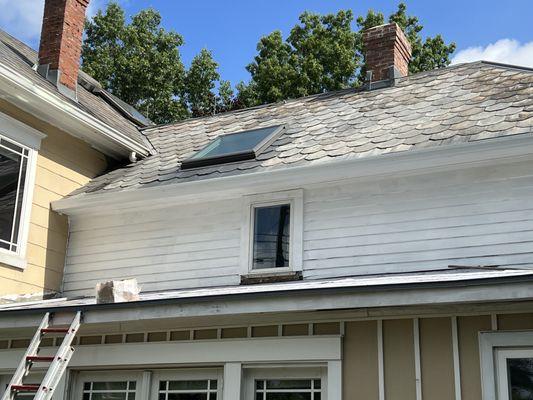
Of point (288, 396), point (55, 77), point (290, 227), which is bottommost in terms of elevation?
point (288, 396)

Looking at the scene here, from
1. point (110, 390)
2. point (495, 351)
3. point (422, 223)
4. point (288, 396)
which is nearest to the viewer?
point (495, 351)

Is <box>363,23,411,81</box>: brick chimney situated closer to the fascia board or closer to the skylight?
the skylight

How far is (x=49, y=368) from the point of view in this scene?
6.23 meters

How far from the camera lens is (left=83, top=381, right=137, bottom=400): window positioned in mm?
7865

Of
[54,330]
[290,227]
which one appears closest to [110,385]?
[54,330]

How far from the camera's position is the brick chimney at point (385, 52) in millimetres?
11562

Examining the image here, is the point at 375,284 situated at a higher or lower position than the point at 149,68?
lower

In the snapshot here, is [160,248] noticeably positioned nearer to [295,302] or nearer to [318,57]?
[295,302]

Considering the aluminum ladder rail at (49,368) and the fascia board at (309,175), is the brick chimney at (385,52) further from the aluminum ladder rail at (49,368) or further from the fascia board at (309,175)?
the aluminum ladder rail at (49,368)

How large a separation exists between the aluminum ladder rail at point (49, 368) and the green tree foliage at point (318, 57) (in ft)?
62.6

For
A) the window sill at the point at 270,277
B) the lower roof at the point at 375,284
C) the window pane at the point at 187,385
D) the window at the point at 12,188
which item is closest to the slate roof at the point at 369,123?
the window at the point at 12,188

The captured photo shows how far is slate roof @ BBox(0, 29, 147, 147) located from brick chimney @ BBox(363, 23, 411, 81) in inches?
152

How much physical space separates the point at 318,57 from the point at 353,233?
18.9 meters

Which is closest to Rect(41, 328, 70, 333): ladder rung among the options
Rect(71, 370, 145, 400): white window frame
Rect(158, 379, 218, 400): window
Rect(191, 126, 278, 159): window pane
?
Rect(71, 370, 145, 400): white window frame
